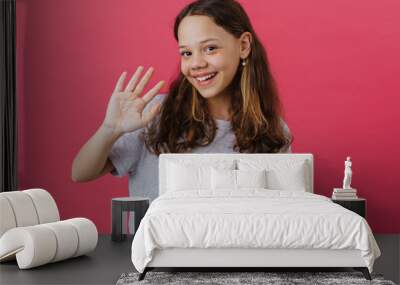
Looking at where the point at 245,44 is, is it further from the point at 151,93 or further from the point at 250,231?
the point at 250,231

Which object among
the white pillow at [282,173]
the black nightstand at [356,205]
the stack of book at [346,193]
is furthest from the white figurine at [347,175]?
the white pillow at [282,173]

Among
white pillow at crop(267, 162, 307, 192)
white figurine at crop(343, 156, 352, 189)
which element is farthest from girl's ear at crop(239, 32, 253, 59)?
white figurine at crop(343, 156, 352, 189)

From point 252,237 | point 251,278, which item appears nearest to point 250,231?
point 252,237

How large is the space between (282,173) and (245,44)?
1.15 m

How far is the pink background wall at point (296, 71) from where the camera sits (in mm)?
6535

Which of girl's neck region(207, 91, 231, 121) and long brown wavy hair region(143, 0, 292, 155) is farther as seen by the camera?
girl's neck region(207, 91, 231, 121)

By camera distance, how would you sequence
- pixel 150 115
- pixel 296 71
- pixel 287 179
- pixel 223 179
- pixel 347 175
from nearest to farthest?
pixel 223 179 → pixel 287 179 → pixel 150 115 → pixel 347 175 → pixel 296 71

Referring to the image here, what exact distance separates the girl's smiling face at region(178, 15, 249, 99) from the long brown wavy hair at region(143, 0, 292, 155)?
0.18 feet

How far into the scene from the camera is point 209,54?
5.93m

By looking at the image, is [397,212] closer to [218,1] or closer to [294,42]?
[294,42]

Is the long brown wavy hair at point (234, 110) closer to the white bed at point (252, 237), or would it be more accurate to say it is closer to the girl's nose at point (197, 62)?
the girl's nose at point (197, 62)

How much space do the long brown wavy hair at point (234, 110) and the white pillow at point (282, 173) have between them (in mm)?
206

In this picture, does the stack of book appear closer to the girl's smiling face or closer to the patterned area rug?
the girl's smiling face

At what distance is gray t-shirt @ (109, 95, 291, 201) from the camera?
5957 mm
